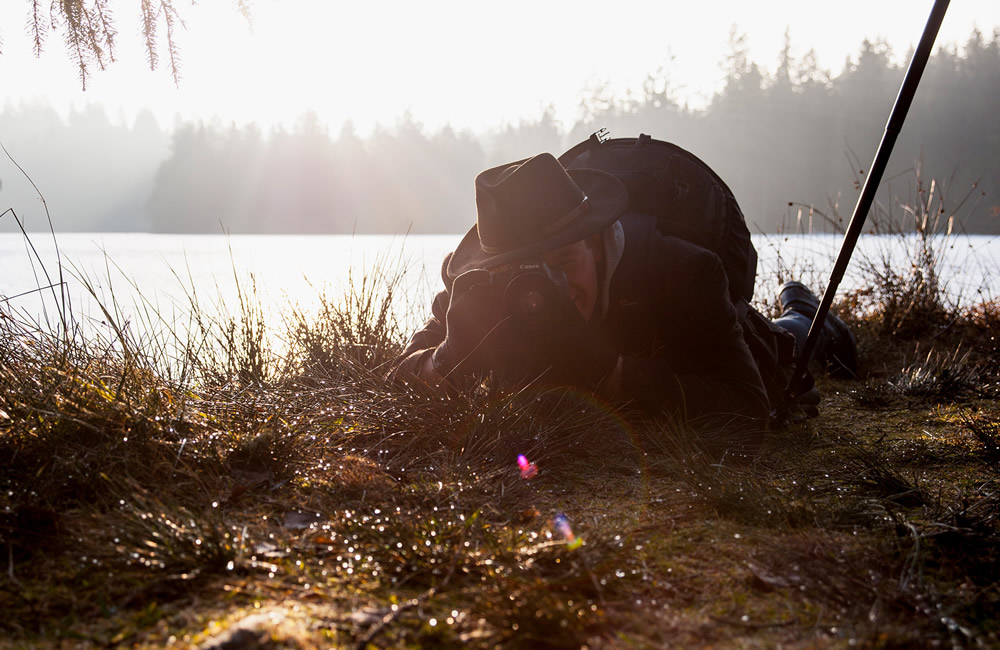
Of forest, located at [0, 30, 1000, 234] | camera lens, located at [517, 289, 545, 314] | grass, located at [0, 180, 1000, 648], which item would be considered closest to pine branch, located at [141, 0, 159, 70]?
grass, located at [0, 180, 1000, 648]

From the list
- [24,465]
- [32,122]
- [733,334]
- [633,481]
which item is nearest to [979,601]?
[633,481]

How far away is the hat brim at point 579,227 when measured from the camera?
241cm

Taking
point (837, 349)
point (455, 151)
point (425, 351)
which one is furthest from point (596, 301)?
point (455, 151)

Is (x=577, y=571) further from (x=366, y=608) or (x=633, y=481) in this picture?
(x=633, y=481)

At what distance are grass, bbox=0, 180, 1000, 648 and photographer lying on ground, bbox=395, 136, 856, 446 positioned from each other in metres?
0.15

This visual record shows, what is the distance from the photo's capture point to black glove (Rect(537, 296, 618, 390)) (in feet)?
8.07

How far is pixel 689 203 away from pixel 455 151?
211ft

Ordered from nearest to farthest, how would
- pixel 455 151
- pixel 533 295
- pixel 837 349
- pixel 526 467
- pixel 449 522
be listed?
pixel 449 522 < pixel 526 467 < pixel 533 295 < pixel 837 349 < pixel 455 151

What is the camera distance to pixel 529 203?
244cm

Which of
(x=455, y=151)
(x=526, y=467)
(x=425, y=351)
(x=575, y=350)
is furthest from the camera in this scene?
(x=455, y=151)

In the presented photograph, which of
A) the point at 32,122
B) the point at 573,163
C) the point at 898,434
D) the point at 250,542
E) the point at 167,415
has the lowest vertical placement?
the point at 898,434

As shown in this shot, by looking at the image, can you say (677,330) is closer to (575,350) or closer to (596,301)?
(596,301)

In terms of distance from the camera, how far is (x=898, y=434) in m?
2.74

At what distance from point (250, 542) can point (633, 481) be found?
119 cm
